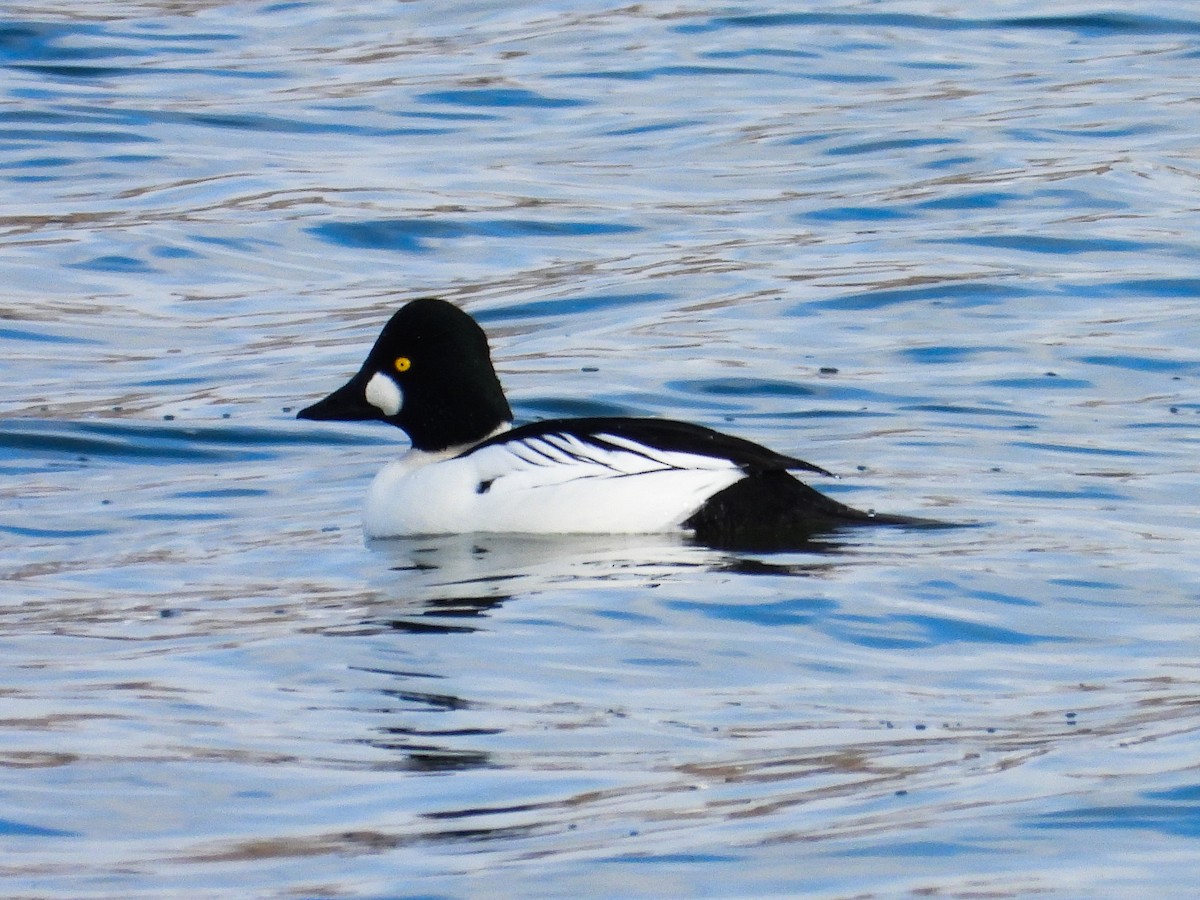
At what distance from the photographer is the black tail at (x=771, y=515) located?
24.6 feet

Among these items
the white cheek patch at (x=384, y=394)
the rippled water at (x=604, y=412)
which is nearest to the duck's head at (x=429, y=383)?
the white cheek patch at (x=384, y=394)

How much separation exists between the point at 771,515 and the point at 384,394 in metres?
1.56

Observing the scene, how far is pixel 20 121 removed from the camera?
1617 cm

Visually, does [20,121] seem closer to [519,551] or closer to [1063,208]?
[1063,208]

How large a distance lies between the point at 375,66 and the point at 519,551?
444 inches

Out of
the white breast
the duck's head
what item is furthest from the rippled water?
the duck's head

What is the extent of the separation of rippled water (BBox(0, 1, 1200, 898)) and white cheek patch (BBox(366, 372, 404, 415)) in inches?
18.3

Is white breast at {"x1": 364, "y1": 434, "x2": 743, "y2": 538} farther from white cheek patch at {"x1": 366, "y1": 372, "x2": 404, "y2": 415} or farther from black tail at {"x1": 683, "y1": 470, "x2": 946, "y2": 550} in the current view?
white cheek patch at {"x1": 366, "y1": 372, "x2": 404, "y2": 415}

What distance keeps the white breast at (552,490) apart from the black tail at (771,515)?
48 mm

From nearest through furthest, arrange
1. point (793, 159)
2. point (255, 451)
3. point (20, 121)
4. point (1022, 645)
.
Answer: point (1022, 645), point (255, 451), point (793, 159), point (20, 121)

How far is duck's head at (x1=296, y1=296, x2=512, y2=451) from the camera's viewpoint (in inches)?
323

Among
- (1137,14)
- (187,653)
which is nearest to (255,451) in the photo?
(187,653)

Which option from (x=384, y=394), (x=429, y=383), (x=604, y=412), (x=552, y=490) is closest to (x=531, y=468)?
(x=552, y=490)

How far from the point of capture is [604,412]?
1007 cm
